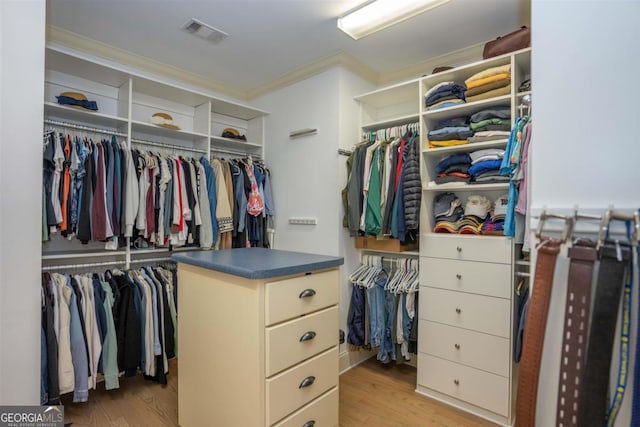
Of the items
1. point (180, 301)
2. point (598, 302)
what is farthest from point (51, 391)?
point (598, 302)

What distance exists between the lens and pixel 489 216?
2141 mm

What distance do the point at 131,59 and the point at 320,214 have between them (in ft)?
6.77

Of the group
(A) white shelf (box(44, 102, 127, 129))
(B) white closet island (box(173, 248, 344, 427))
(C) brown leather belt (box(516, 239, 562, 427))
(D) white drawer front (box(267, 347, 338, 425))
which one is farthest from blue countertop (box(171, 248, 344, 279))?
(A) white shelf (box(44, 102, 127, 129))

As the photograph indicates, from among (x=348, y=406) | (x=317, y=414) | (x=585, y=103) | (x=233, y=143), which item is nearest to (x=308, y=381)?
(x=317, y=414)

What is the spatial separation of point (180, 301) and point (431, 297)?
1.63 meters

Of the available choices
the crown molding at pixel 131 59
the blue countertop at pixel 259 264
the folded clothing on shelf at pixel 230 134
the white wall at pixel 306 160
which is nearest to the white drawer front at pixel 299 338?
the blue countertop at pixel 259 264

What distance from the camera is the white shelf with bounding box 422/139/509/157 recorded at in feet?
6.49

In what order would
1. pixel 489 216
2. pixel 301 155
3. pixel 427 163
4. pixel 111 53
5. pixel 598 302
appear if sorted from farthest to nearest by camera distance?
pixel 301 155
pixel 111 53
pixel 427 163
pixel 489 216
pixel 598 302

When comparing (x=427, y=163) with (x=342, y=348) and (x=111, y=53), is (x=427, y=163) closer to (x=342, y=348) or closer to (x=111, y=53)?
(x=342, y=348)

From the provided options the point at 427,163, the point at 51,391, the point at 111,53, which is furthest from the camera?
the point at 111,53

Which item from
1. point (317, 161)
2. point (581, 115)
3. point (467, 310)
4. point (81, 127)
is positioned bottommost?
point (467, 310)

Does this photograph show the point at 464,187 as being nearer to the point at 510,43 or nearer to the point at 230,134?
the point at 510,43

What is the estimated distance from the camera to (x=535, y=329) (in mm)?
771

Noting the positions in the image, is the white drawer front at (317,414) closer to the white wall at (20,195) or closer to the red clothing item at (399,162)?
the white wall at (20,195)
